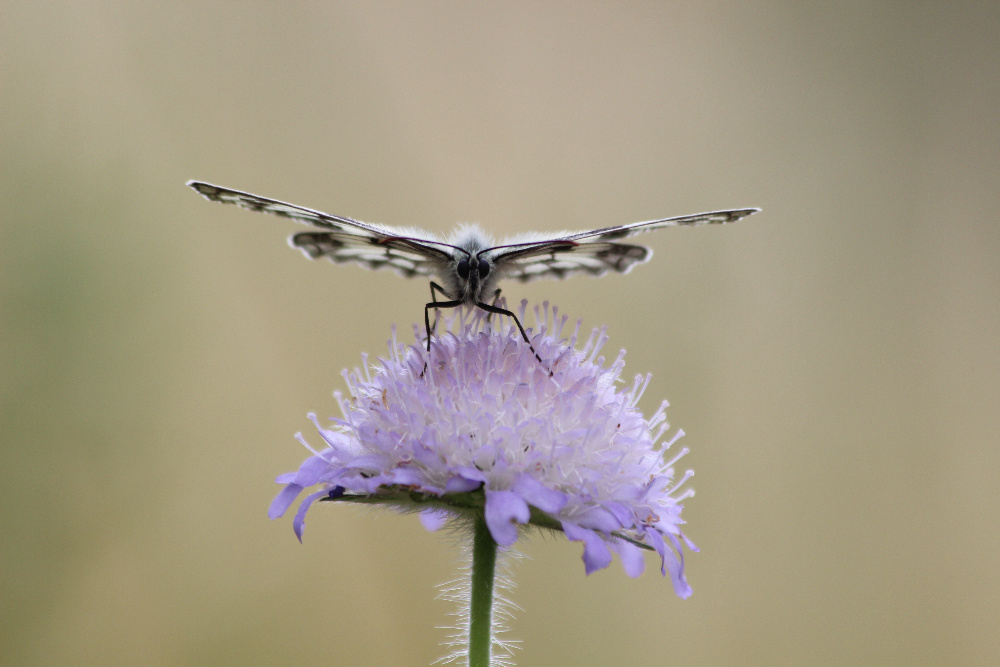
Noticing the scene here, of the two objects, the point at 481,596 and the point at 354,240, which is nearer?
the point at 481,596

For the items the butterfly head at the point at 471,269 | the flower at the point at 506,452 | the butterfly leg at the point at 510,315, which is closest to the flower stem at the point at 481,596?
the flower at the point at 506,452

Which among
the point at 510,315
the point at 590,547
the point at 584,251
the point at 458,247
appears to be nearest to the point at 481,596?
the point at 590,547

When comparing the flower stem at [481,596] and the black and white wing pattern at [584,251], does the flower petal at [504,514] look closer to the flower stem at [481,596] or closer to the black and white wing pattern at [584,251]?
the flower stem at [481,596]

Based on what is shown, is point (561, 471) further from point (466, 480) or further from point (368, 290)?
point (368, 290)

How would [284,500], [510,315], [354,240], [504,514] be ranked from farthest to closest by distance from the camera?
[354,240]
[510,315]
[284,500]
[504,514]

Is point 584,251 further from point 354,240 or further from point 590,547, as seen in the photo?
point 590,547
